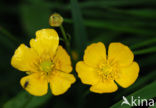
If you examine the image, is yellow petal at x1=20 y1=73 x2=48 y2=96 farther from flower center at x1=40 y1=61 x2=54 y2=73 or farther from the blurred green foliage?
the blurred green foliage

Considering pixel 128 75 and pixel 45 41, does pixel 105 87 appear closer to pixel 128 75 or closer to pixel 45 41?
pixel 128 75

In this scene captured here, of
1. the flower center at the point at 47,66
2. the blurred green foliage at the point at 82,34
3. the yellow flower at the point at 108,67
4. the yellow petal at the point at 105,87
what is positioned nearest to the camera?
the yellow petal at the point at 105,87

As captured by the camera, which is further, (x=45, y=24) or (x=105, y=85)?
(x=45, y=24)

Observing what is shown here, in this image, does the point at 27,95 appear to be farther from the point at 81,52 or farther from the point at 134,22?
the point at 134,22

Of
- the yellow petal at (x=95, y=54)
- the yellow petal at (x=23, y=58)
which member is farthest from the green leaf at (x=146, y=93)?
the yellow petal at (x=23, y=58)

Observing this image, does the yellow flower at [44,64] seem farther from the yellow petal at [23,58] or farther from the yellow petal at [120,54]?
the yellow petal at [120,54]

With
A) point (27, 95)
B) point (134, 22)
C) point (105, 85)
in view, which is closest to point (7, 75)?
point (27, 95)
